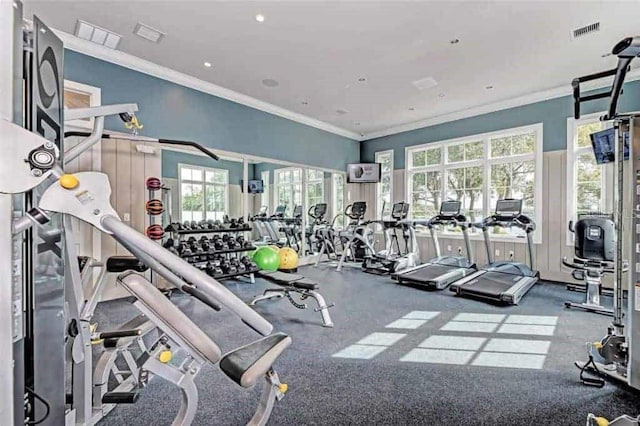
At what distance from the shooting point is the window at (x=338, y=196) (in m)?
8.79

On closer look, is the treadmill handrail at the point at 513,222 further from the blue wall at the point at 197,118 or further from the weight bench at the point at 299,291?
the blue wall at the point at 197,118

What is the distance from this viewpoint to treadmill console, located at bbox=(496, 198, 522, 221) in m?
5.49

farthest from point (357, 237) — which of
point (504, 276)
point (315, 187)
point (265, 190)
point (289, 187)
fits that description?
point (504, 276)

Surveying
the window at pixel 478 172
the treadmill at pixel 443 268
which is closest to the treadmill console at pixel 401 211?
the treadmill at pixel 443 268

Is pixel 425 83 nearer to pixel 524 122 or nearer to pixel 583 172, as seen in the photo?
pixel 524 122

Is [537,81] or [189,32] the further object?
[537,81]

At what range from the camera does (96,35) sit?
13.5ft

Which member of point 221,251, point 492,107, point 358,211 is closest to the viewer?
Answer: point 221,251

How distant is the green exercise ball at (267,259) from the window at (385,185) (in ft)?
13.4

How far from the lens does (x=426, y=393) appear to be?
228 centimetres

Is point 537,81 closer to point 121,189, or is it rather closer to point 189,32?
point 189,32

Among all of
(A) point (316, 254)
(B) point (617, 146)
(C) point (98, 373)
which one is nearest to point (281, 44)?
(B) point (617, 146)

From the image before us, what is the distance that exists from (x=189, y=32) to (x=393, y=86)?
3.44m

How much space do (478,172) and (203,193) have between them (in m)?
5.77
